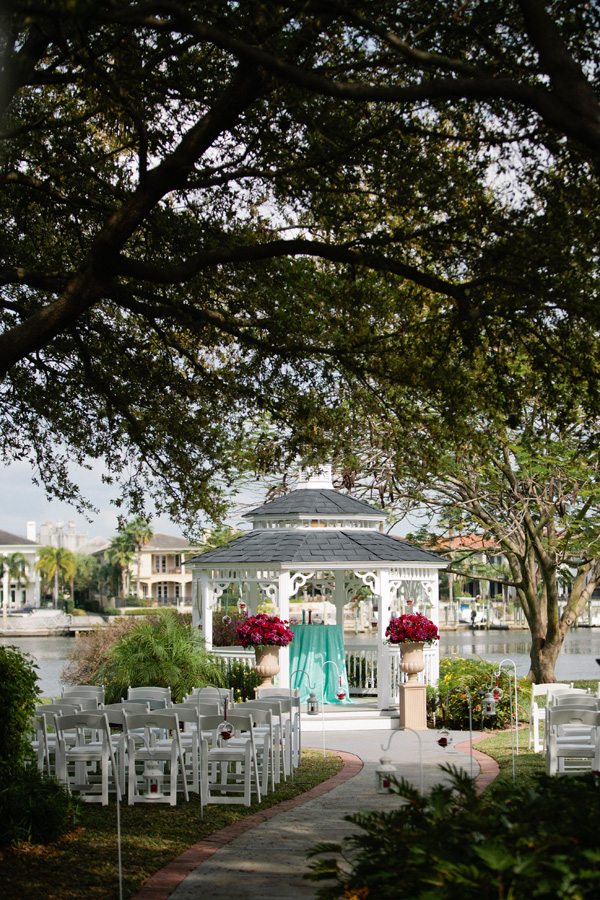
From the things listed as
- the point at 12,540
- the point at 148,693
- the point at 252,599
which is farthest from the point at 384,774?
the point at 12,540

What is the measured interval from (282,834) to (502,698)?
8.32m

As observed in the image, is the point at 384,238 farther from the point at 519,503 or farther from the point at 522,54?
the point at 519,503

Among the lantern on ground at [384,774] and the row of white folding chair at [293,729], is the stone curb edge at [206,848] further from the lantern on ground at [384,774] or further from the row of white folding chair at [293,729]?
the lantern on ground at [384,774]

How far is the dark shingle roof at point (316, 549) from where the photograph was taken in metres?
17.6

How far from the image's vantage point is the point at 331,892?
459cm

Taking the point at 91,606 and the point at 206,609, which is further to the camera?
the point at 91,606

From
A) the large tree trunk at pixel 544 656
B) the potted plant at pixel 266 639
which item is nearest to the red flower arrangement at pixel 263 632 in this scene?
the potted plant at pixel 266 639

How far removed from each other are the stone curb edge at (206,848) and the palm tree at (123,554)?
96.7 meters

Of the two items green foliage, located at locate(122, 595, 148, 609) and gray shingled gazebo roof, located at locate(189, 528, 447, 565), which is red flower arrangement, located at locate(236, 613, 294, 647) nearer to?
gray shingled gazebo roof, located at locate(189, 528, 447, 565)

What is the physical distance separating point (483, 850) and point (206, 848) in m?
4.38

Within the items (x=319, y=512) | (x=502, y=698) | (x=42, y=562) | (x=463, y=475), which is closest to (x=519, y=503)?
(x=463, y=475)

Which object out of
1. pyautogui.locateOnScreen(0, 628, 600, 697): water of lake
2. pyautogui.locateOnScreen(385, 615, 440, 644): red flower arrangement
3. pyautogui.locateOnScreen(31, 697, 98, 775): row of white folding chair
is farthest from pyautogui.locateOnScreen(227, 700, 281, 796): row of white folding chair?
pyautogui.locateOnScreen(0, 628, 600, 697): water of lake

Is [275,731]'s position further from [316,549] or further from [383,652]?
[316,549]

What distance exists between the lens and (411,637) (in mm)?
15992
